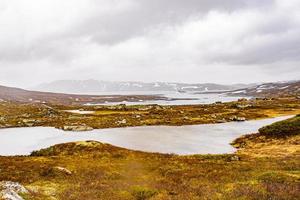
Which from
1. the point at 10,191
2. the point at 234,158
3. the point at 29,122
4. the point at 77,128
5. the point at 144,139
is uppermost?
the point at 10,191

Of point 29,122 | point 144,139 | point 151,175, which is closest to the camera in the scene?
point 151,175

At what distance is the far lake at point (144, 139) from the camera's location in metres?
55.0

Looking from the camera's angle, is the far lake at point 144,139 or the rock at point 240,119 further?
the rock at point 240,119

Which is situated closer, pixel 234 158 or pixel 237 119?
pixel 234 158

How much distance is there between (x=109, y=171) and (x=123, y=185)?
6896mm

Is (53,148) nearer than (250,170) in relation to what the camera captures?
No

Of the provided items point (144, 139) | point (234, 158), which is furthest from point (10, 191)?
point (144, 139)

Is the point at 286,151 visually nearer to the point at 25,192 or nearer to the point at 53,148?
the point at 53,148

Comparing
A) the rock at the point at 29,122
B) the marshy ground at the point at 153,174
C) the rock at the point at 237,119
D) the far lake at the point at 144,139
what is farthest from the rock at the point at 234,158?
the rock at the point at 29,122

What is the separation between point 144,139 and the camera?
66.3 meters

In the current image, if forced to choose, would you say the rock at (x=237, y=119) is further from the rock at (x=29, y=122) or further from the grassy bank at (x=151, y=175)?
the rock at (x=29, y=122)

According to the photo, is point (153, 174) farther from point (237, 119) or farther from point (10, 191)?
point (237, 119)

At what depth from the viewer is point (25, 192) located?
23.8 m

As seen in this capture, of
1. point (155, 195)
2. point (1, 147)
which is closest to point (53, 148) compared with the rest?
point (1, 147)
